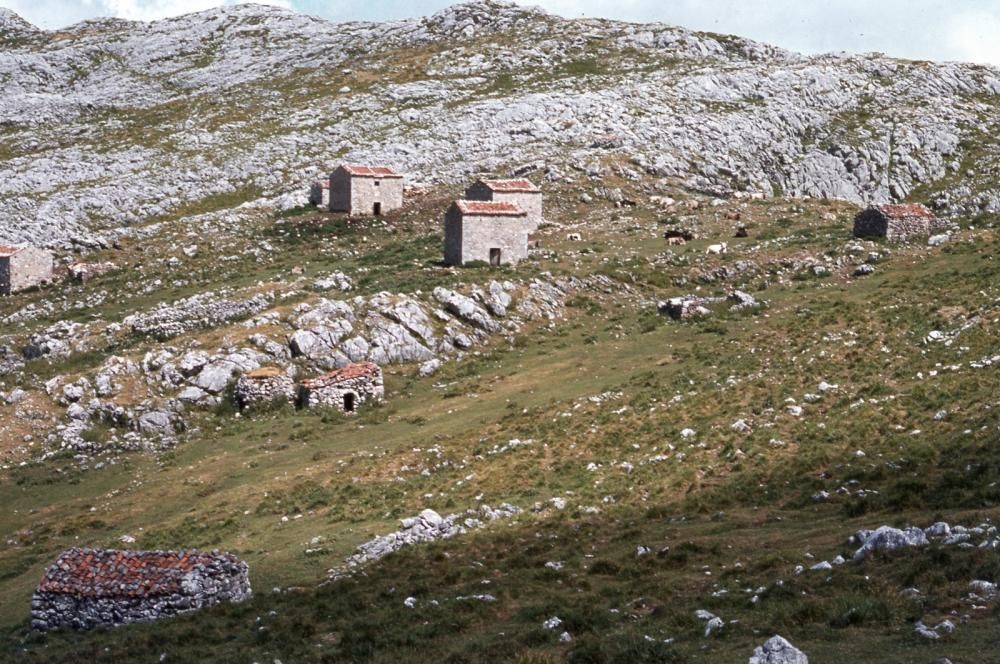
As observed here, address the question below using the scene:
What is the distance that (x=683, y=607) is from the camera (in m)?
18.1

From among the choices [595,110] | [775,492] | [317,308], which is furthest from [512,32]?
[775,492]

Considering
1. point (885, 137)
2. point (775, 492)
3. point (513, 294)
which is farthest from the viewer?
point (885, 137)

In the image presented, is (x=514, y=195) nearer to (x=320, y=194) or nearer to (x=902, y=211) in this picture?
(x=320, y=194)

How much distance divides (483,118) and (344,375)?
191 feet

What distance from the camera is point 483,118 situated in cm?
9844

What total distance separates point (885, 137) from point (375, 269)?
5577 cm

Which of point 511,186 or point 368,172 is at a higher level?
point 368,172

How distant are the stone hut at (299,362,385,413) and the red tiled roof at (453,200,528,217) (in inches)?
661

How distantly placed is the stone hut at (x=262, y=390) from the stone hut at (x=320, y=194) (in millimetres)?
36775

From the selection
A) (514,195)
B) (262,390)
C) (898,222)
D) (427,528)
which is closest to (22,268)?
(262,390)

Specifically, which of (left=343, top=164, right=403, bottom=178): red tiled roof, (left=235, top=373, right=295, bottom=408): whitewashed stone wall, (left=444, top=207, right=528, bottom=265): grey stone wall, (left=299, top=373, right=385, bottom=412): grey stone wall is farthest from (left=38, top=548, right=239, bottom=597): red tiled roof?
(left=343, top=164, right=403, bottom=178): red tiled roof

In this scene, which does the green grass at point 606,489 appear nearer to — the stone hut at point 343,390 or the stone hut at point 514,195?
the stone hut at point 343,390

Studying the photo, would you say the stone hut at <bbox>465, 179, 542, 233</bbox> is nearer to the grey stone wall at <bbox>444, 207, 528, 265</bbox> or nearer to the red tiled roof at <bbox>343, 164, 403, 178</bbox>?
the grey stone wall at <bbox>444, 207, 528, 265</bbox>

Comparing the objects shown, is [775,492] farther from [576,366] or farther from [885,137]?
[885,137]
